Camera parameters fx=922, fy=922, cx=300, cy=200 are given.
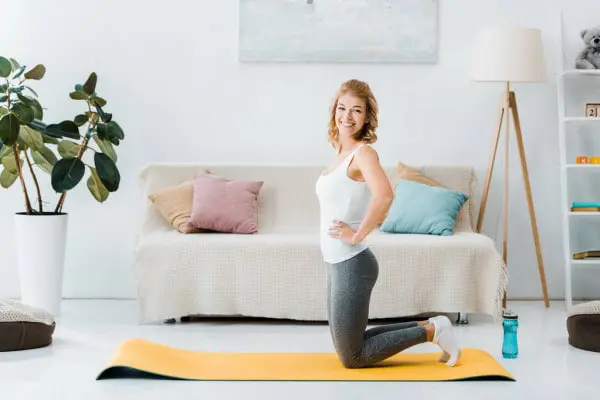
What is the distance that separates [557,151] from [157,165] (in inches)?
101

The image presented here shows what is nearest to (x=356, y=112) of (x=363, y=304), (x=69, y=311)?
(x=363, y=304)

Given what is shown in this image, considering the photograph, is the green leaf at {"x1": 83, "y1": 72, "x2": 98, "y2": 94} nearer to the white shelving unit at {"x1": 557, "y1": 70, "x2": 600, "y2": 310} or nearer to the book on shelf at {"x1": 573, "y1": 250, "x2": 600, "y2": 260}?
the white shelving unit at {"x1": 557, "y1": 70, "x2": 600, "y2": 310}

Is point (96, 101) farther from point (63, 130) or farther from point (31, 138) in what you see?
point (31, 138)

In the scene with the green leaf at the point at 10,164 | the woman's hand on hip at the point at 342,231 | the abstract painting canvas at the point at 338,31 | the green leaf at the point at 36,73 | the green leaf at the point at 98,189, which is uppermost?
the abstract painting canvas at the point at 338,31

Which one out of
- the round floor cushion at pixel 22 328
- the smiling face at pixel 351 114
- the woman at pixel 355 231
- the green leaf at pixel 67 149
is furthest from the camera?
the green leaf at pixel 67 149

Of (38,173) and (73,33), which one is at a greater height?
(73,33)

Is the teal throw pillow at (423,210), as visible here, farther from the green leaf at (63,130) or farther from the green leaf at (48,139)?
the green leaf at (48,139)

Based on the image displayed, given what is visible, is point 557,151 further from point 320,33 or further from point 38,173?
point 38,173

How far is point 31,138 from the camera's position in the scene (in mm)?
5188

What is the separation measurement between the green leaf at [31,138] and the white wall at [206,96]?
26.2 inches

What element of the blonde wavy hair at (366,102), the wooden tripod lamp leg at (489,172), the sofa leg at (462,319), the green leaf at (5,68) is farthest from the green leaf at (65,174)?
the wooden tripod lamp leg at (489,172)

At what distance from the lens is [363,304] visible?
3.65 m

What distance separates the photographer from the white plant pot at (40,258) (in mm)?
5184

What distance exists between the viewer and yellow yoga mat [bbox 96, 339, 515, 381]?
3688mm
